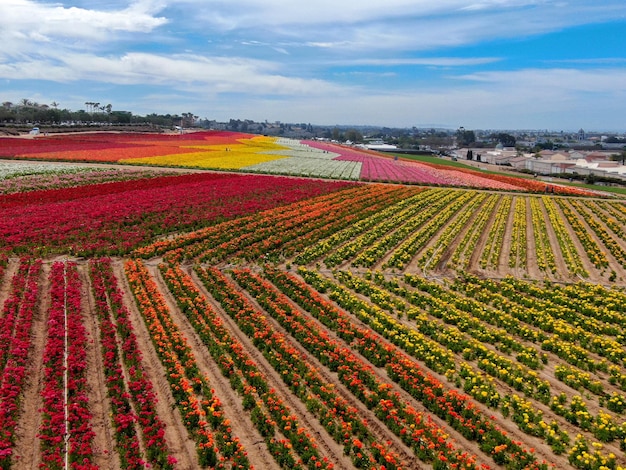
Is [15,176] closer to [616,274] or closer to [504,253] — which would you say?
[504,253]

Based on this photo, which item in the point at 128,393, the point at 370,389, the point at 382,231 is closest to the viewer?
the point at 128,393

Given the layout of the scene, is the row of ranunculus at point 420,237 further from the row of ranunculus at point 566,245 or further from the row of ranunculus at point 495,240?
the row of ranunculus at point 566,245

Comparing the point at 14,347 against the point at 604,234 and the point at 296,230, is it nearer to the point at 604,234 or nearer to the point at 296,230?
the point at 296,230

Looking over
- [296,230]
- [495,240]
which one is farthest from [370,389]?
[495,240]

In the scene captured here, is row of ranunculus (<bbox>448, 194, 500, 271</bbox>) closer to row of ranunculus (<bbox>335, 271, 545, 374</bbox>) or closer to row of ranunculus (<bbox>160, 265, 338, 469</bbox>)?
row of ranunculus (<bbox>335, 271, 545, 374</bbox>)

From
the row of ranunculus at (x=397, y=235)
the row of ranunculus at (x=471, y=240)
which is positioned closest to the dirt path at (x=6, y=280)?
the row of ranunculus at (x=397, y=235)

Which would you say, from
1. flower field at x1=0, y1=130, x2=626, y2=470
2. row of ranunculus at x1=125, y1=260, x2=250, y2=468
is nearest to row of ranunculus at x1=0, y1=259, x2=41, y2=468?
flower field at x1=0, y1=130, x2=626, y2=470
